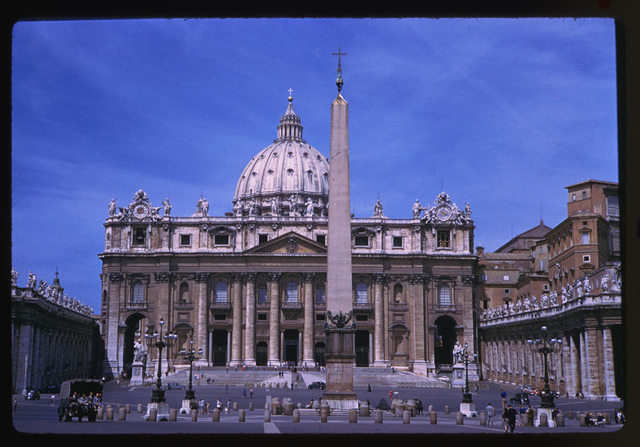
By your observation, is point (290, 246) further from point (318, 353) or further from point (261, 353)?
point (261, 353)

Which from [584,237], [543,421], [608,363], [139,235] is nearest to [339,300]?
[543,421]

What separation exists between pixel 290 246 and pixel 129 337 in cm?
2078

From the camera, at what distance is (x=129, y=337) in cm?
8938

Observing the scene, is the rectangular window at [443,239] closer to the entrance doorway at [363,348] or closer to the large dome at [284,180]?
the entrance doorway at [363,348]

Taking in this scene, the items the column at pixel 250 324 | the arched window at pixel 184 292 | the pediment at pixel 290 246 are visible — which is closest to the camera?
the column at pixel 250 324

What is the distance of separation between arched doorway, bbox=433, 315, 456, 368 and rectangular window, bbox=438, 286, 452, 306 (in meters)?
2.73

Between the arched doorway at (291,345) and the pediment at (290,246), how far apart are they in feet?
28.2

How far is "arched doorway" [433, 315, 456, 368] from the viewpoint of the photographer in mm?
89938

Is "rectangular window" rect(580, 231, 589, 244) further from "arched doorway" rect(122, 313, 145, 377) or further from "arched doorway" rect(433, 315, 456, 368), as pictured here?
"arched doorway" rect(122, 313, 145, 377)

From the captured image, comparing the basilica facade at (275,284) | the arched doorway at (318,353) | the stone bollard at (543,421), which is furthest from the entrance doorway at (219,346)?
the stone bollard at (543,421)

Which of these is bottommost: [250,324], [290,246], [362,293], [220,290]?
[250,324]

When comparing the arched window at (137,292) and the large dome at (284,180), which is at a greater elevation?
the large dome at (284,180)

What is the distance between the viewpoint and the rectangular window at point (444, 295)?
87562 mm
